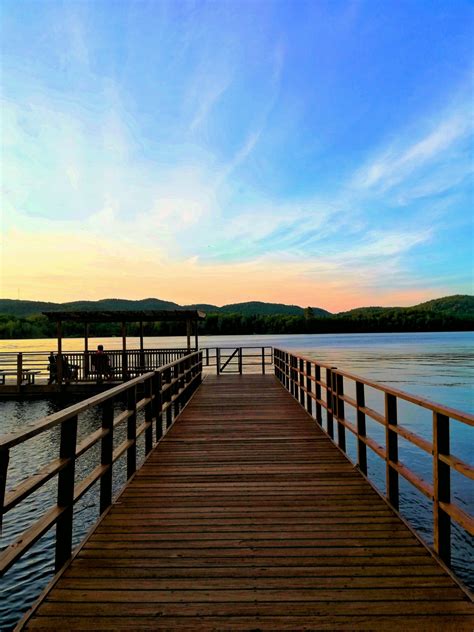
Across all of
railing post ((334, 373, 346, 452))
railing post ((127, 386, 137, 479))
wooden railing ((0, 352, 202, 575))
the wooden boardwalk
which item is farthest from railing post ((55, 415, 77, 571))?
railing post ((334, 373, 346, 452))

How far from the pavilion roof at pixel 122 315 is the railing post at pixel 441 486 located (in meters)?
13.1

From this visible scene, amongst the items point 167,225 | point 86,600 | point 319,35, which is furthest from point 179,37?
point 167,225

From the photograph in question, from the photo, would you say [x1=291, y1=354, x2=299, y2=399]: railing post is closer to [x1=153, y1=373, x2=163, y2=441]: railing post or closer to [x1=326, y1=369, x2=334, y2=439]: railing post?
[x1=326, y1=369, x2=334, y2=439]: railing post

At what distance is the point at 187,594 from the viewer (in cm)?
213

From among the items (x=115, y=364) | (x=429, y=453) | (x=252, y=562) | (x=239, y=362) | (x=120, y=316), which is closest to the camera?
(x=252, y=562)

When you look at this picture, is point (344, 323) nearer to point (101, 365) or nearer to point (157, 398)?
point (101, 365)

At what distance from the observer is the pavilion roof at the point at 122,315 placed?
615 inches

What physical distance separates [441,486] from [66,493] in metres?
2.23

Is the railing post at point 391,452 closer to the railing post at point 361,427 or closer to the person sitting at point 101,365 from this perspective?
the railing post at point 361,427

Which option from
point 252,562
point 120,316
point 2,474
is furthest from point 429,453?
point 120,316

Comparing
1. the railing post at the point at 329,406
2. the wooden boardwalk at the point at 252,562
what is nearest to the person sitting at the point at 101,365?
the railing post at the point at 329,406

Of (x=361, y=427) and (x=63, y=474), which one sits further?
(x=361, y=427)

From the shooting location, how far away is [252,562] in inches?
96.0

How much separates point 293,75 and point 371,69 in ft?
6.75
